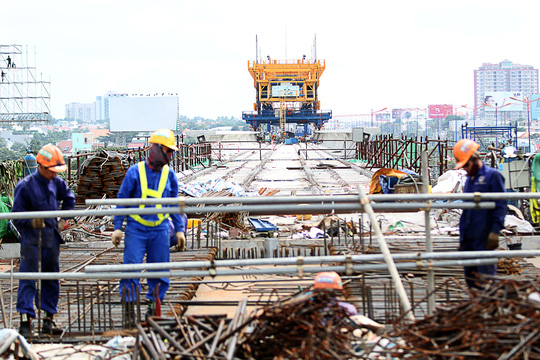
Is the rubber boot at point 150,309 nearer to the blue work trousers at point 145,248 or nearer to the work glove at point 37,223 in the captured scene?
the blue work trousers at point 145,248

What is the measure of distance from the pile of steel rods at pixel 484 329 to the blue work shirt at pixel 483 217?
1037 millimetres

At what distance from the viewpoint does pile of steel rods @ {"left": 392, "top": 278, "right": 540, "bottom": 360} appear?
3576 millimetres

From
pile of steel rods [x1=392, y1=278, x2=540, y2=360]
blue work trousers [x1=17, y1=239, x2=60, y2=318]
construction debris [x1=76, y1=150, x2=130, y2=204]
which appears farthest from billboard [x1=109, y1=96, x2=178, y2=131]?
pile of steel rods [x1=392, y1=278, x2=540, y2=360]

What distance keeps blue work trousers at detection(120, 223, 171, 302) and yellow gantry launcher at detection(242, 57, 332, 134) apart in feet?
202

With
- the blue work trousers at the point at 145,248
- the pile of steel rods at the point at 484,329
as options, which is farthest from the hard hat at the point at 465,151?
the blue work trousers at the point at 145,248

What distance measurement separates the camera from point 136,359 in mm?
4012

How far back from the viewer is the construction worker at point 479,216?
17.0ft

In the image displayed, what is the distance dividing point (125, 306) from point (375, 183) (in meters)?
9.51

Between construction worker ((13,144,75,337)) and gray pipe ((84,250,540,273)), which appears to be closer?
gray pipe ((84,250,540,273))

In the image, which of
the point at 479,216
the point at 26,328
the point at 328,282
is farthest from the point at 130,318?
the point at 479,216

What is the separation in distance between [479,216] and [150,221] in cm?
304

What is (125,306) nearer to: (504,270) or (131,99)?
(504,270)

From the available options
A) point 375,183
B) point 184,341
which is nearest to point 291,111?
point 375,183

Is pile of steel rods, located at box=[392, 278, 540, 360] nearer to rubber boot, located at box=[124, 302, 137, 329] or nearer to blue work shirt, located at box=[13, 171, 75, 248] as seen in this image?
rubber boot, located at box=[124, 302, 137, 329]
